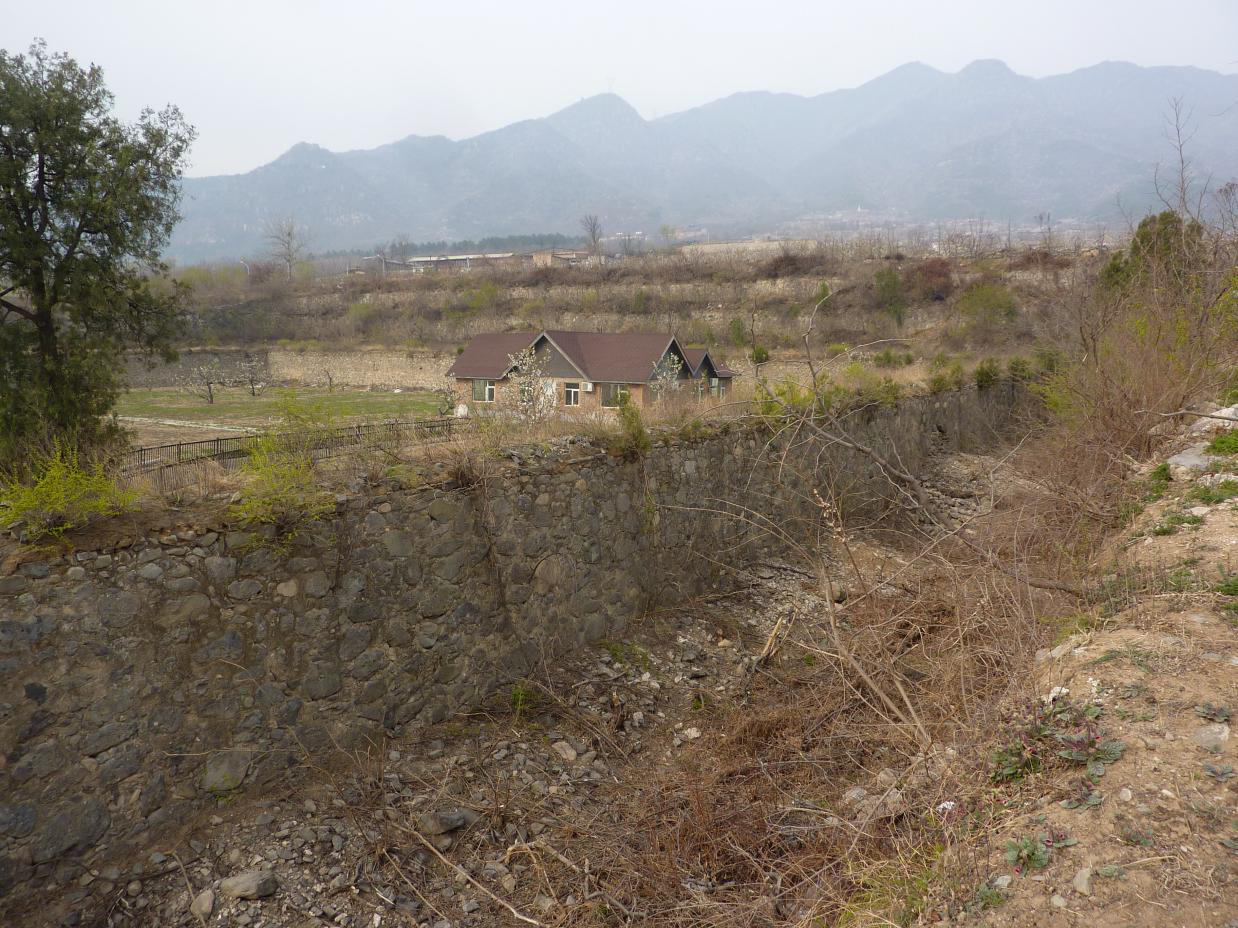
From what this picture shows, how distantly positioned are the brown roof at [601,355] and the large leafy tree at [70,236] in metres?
16.8

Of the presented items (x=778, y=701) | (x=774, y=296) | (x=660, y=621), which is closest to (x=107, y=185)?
(x=660, y=621)

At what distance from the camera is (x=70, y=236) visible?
12406mm

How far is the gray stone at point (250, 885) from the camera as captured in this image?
4398 mm

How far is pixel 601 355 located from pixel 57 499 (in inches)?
1038

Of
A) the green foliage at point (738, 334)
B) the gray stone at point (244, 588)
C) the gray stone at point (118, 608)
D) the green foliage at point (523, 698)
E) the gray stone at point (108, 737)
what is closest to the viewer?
the gray stone at point (108, 737)

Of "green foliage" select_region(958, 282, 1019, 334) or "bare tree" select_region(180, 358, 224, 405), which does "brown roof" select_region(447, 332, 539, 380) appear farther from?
"green foliage" select_region(958, 282, 1019, 334)

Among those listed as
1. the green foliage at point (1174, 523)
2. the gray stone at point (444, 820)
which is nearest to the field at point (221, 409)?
the gray stone at point (444, 820)

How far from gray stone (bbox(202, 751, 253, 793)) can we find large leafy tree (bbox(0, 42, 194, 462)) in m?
8.66

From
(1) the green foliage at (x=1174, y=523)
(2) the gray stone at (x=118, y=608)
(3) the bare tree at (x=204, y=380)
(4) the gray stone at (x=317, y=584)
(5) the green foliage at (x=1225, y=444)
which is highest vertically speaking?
(3) the bare tree at (x=204, y=380)

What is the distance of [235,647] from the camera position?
→ 204 inches

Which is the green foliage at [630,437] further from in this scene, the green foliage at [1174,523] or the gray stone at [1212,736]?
the gray stone at [1212,736]

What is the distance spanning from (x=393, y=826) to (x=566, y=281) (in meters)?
57.6

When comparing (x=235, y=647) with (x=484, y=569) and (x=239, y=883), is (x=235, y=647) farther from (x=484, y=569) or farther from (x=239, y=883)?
(x=484, y=569)

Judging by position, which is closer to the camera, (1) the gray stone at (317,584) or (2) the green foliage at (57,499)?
(2) the green foliage at (57,499)
